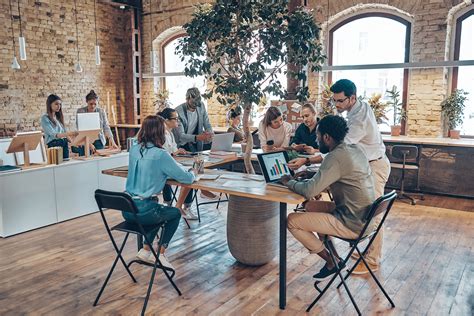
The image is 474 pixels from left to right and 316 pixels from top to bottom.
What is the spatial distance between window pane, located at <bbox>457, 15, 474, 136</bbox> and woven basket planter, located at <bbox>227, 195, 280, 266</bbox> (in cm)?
484

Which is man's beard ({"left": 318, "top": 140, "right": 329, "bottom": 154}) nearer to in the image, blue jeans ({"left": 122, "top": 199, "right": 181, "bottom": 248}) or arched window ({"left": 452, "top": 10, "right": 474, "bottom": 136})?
blue jeans ({"left": 122, "top": 199, "right": 181, "bottom": 248})

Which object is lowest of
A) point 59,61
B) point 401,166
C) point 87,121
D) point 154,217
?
point 401,166

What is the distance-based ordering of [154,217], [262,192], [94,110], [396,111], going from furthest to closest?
[396,111] → [94,110] → [154,217] → [262,192]

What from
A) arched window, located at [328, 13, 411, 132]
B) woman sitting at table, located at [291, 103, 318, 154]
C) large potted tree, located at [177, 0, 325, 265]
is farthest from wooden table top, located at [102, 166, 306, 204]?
arched window, located at [328, 13, 411, 132]

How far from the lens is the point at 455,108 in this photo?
6.88 m

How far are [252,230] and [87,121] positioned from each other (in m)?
3.20

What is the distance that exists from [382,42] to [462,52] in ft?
4.42

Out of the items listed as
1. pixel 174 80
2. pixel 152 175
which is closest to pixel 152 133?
pixel 152 175

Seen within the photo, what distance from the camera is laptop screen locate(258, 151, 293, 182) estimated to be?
139 inches

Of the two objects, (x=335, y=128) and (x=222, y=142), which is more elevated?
(x=335, y=128)

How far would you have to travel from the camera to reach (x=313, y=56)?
3.93 meters

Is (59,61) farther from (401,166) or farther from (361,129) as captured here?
(361,129)

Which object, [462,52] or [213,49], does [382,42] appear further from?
[213,49]

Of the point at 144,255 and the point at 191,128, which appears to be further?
the point at 191,128
